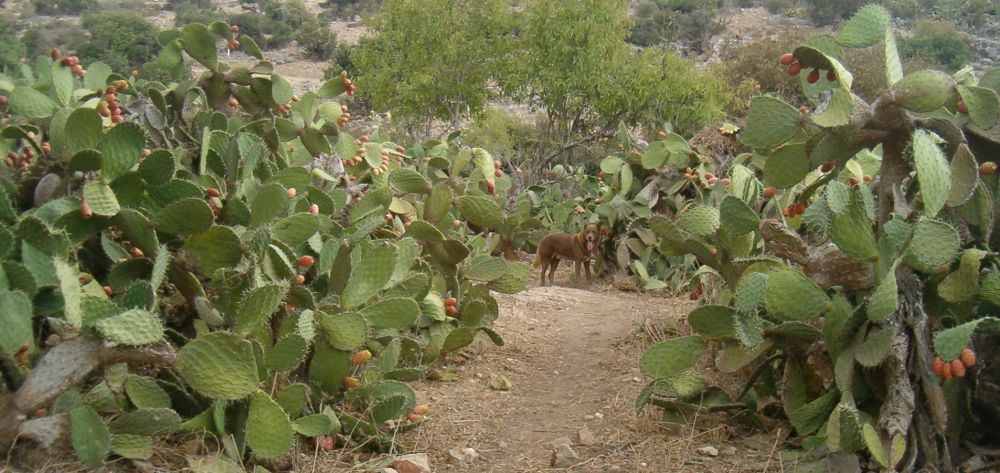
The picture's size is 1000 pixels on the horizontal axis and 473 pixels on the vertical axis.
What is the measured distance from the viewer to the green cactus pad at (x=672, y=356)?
3.78 meters

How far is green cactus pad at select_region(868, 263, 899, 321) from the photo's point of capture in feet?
10.1

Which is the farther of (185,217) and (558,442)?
(558,442)

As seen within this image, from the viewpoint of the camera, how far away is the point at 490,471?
3.74 metres

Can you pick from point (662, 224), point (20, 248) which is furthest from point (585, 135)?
point (20, 248)

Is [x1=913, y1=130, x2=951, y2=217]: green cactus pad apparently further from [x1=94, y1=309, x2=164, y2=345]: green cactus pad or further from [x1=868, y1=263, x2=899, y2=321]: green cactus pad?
[x1=94, y1=309, x2=164, y2=345]: green cactus pad

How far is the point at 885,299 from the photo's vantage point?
3.08m

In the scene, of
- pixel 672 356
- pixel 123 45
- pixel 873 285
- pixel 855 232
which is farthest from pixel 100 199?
pixel 123 45

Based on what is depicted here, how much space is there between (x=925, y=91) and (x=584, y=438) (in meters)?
1.86

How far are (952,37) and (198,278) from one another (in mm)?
29456

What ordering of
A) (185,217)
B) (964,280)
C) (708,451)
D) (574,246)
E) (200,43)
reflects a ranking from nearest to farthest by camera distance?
(964,280)
(185,217)
(708,451)
(200,43)
(574,246)

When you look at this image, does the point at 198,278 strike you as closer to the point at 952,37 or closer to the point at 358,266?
the point at 358,266

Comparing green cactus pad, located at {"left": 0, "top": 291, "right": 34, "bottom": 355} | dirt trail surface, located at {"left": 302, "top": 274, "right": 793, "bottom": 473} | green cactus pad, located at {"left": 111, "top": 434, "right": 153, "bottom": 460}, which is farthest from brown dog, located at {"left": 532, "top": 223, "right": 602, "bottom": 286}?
green cactus pad, located at {"left": 0, "top": 291, "right": 34, "bottom": 355}

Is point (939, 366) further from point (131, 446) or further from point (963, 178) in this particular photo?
Result: point (131, 446)

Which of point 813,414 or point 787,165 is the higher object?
point 787,165
